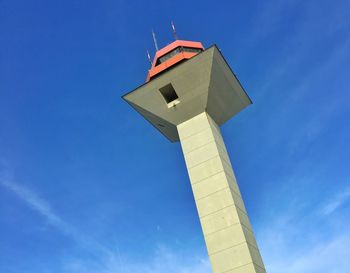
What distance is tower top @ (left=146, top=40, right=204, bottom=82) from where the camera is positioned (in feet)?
90.2

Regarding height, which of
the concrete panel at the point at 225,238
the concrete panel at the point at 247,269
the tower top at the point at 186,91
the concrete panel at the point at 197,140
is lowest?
the concrete panel at the point at 247,269

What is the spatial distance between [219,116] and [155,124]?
15.3 feet

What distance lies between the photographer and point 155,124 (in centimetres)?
2881

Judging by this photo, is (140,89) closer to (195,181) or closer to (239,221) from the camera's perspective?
(195,181)

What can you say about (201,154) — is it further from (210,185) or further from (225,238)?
(225,238)

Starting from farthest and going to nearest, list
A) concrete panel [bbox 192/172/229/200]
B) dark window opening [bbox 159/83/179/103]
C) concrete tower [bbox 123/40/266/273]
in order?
dark window opening [bbox 159/83/179/103], concrete panel [bbox 192/172/229/200], concrete tower [bbox 123/40/266/273]

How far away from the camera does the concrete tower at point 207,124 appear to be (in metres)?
21.3

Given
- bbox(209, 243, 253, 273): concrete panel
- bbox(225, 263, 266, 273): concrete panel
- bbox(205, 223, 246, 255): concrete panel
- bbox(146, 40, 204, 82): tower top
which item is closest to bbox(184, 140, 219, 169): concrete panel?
bbox(205, 223, 246, 255): concrete panel

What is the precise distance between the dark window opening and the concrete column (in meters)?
2.06

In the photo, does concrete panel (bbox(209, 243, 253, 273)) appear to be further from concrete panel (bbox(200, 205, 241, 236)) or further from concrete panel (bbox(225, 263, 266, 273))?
concrete panel (bbox(200, 205, 241, 236))

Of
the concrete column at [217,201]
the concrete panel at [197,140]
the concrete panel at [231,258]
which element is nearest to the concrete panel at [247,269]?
the concrete column at [217,201]

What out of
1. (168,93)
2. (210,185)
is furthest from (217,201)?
(168,93)

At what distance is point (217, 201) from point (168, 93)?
8.70m

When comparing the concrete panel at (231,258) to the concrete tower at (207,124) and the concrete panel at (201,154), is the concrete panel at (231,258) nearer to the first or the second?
the concrete tower at (207,124)
